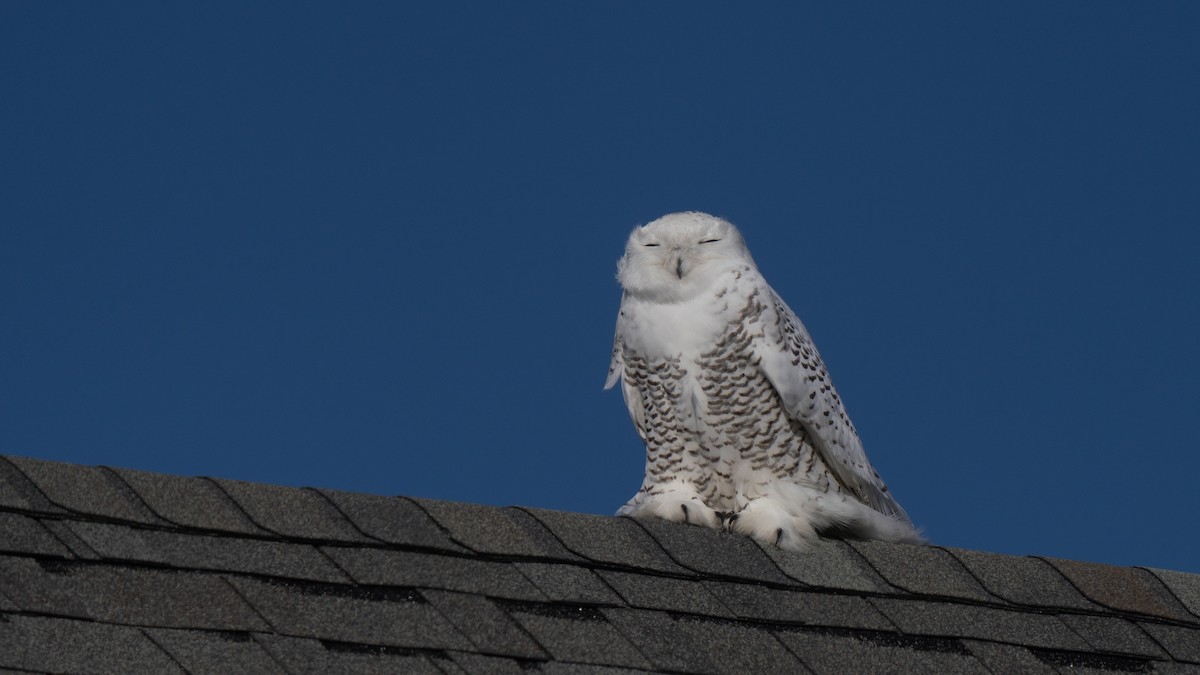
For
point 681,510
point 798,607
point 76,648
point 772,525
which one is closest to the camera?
point 76,648

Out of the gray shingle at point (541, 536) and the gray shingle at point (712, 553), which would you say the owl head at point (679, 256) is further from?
the gray shingle at point (541, 536)

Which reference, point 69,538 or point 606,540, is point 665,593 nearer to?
point 606,540

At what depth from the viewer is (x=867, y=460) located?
18.4 feet

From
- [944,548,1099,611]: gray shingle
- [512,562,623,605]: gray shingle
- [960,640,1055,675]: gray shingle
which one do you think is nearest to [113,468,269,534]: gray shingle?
[512,562,623,605]: gray shingle

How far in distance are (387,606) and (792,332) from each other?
214 cm

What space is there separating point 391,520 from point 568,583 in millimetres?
399

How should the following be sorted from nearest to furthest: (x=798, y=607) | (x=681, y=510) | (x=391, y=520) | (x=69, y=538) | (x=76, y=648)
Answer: (x=76, y=648)
(x=69, y=538)
(x=391, y=520)
(x=798, y=607)
(x=681, y=510)

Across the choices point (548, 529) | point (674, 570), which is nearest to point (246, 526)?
point (548, 529)

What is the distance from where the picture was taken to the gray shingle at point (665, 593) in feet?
12.7

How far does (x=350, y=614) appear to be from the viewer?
354 centimetres

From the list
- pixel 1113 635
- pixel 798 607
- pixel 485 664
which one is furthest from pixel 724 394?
pixel 485 664

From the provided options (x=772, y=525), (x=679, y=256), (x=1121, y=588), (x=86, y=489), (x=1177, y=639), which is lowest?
(x=1177, y=639)

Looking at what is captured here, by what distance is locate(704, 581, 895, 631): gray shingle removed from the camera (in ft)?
13.1

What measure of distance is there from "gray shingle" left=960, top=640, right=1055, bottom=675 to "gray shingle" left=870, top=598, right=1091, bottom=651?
2cm
